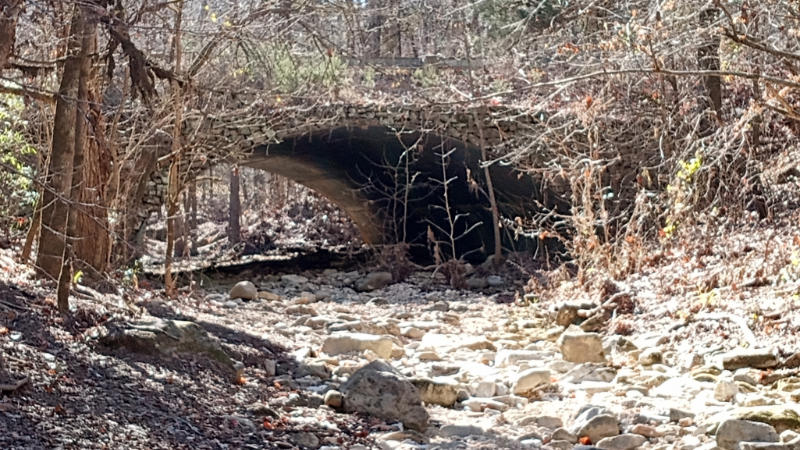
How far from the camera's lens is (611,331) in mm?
7016

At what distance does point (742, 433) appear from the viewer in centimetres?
384

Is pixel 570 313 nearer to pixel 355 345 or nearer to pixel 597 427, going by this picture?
pixel 355 345

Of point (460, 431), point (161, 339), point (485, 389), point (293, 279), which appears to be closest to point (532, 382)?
point (485, 389)

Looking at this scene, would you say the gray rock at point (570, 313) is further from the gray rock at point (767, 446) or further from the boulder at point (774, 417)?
the gray rock at point (767, 446)

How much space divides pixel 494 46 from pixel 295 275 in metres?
4.93

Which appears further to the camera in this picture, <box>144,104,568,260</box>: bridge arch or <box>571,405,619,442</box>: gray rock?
<box>144,104,568,260</box>: bridge arch

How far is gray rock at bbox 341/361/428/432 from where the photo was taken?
4453 millimetres

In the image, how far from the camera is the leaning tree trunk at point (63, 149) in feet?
16.7

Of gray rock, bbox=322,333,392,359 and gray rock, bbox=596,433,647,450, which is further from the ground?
gray rock, bbox=596,433,647,450

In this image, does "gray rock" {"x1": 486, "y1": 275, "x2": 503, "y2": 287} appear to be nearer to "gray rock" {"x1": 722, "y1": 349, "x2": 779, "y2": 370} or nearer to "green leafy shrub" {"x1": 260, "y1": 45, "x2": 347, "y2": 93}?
"green leafy shrub" {"x1": 260, "y1": 45, "x2": 347, "y2": 93}

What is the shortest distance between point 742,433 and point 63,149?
4228mm

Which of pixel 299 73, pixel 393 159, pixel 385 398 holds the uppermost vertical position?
pixel 299 73

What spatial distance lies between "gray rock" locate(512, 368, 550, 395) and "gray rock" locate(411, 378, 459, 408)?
Answer: 1.62ft

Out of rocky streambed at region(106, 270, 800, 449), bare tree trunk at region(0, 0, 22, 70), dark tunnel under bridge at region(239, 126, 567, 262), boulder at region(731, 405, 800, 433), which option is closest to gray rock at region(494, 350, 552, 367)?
rocky streambed at region(106, 270, 800, 449)
